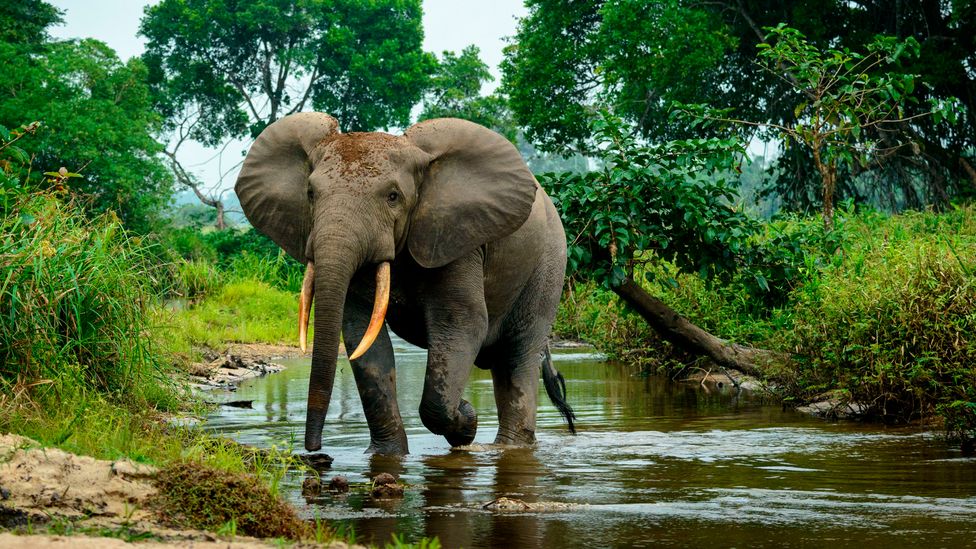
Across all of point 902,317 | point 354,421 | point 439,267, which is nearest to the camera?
point 439,267

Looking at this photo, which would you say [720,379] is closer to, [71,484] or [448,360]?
[448,360]

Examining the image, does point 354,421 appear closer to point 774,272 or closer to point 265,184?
point 265,184

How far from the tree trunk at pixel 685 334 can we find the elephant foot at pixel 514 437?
3.79m

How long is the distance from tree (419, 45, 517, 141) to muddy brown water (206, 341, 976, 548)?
32.7 m

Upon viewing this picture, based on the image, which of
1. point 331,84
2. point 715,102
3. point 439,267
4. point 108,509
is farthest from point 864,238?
point 331,84

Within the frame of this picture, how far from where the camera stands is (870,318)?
31.2 feet

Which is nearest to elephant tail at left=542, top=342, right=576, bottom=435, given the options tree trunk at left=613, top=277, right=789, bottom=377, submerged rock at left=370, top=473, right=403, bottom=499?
tree trunk at left=613, top=277, right=789, bottom=377

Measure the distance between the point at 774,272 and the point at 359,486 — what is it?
6934 millimetres

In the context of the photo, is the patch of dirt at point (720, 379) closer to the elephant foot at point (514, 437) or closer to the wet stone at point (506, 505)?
the elephant foot at point (514, 437)

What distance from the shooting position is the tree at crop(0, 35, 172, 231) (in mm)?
26594

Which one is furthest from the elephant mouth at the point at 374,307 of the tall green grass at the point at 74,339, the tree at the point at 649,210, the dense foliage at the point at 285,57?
the dense foliage at the point at 285,57

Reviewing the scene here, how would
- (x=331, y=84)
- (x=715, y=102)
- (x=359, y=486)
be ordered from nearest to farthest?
(x=359, y=486) → (x=715, y=102) → (x=331, y=84)

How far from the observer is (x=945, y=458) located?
7.88m

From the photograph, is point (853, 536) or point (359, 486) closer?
point (853, 536)
